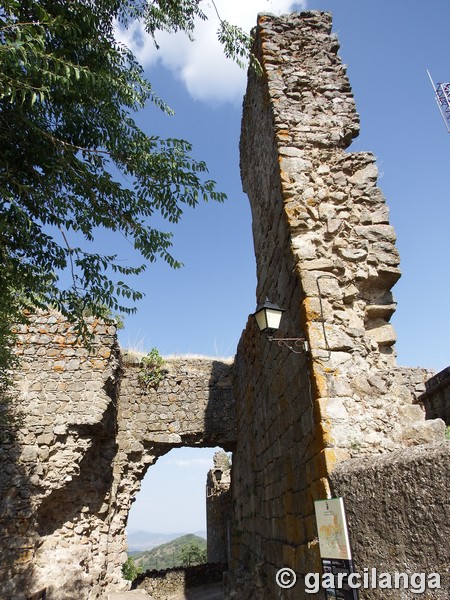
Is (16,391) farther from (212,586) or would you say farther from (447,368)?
(212,586)

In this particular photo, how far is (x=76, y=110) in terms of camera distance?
4.46 metres

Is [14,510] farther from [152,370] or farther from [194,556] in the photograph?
[194,556]

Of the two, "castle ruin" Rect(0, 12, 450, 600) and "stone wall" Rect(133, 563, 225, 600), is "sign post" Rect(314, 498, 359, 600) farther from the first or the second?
"stone wall" Rect(133, 563, 225, 600)

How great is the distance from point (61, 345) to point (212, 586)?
859 cm

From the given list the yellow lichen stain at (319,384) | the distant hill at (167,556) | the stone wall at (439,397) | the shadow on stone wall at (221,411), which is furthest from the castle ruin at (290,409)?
the distant hill at (167,556)

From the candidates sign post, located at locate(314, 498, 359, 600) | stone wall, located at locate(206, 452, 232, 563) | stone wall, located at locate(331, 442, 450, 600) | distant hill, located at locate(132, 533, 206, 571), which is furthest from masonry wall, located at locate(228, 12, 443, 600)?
distant hill, located at locate(132, 533, 206, 571)

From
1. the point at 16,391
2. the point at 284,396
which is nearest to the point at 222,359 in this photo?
the point at 16,391

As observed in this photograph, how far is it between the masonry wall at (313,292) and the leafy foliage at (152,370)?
4.39 meters

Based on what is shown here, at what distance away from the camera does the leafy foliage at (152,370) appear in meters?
9.35
